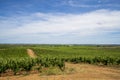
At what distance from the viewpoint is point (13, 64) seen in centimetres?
2628

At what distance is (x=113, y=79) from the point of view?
19922 millimetres

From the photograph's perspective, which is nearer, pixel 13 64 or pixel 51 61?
pixel 13 64

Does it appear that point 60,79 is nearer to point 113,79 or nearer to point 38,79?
point 38,79

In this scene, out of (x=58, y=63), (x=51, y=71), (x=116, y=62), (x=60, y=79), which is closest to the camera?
(x=60, y=79)

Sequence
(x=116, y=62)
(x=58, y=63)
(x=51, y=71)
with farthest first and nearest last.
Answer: (x=116, y=62), (x=58, y=63), (x=51, y=71)

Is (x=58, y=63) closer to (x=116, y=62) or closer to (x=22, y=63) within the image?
(x=22, y=63)

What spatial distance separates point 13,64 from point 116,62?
24525 millimetres

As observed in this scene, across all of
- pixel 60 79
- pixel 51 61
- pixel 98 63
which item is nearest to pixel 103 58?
pixel 98 63

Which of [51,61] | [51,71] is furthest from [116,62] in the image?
[51,71]

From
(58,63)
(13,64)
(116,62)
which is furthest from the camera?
(116,62)

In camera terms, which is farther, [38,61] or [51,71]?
[38,61]

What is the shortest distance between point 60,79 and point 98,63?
24299 mm

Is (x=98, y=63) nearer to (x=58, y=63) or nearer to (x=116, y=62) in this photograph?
(x=116, y=62)

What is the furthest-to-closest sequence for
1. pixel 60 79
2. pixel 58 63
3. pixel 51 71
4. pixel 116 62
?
pixel 116 62, pixel 58 63, pixel 51 71, pixel 60 79
